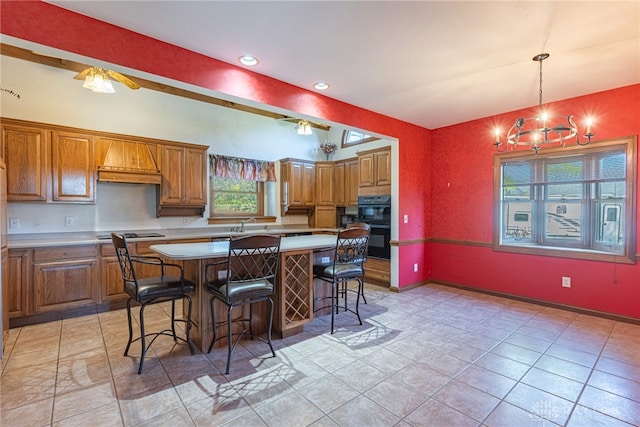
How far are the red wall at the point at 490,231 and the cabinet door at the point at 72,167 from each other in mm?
5137

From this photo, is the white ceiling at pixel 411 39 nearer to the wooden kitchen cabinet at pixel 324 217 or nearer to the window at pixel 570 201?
the window at pixel 570 201

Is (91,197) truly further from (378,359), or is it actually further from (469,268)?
(469,268)

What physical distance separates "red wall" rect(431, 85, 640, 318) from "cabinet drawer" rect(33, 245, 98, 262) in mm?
4997

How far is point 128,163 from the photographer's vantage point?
13.3ft

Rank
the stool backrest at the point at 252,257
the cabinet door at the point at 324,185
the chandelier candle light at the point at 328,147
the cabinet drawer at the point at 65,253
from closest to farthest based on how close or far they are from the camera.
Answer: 1. the stool backrest at the point at 252,257
2. the cabinet drawer at the point at 65,253
3. the cabinet door at the point at 324,185
4. the chandelier candle light at the point at 328,147

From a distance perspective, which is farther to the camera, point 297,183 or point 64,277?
point 297,183

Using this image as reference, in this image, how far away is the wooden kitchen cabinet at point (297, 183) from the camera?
18.9ft

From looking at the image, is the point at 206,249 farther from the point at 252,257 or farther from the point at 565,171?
the point at 565,171

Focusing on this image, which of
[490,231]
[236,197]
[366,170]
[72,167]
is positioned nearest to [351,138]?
[366,170]

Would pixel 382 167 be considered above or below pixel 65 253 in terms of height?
above

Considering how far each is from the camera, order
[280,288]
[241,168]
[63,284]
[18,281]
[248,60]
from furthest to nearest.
Result: [241,168]
[63,284]
[18,281]
[280,288]
[248,60]

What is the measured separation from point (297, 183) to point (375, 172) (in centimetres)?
161

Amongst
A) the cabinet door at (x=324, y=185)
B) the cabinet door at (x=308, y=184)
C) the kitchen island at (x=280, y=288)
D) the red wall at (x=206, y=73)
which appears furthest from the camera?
the cabinet door at (x=324, y=185)

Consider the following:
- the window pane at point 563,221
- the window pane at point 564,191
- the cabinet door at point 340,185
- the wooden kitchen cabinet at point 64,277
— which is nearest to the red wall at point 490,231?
the window pane at point 563,221
